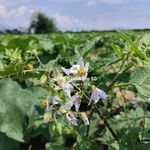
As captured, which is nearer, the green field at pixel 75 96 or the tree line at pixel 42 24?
the green field at pixel 75 96

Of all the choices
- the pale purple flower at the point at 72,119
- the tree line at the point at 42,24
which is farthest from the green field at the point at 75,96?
the tree line at the point at 42,24

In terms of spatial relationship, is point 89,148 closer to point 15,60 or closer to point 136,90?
point 136,90

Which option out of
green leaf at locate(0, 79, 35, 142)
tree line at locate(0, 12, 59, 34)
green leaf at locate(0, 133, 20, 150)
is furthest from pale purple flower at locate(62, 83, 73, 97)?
tree line at locate(0, 12, 59, 34)

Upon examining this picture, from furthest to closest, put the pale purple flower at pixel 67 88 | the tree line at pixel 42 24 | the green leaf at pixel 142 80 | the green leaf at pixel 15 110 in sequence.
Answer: the tree line at pixel 42 24
the green leaf at pixel 15 110
the green leaf at pixel 142 80
the pale purple flower at pixel 67 88

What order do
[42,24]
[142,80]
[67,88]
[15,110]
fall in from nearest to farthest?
1. [67,88]
2. [142,80]
3. [15,110]
4. [42,24]

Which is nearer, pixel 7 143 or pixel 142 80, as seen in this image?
pixel 142 80

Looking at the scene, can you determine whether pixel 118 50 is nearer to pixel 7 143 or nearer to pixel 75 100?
pixel 75 100

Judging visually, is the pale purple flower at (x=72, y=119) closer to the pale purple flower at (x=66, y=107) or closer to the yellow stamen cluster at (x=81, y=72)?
the pale purple flower at (x=66, y=107)

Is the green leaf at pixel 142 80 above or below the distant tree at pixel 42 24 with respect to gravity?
above

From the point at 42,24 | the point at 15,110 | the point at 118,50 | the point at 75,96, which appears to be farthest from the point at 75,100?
the point at 42,24

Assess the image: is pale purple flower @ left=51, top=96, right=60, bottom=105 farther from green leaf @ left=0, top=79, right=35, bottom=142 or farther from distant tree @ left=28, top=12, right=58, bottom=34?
distant tree @ left=28, top=12, right=58, bottom=34
